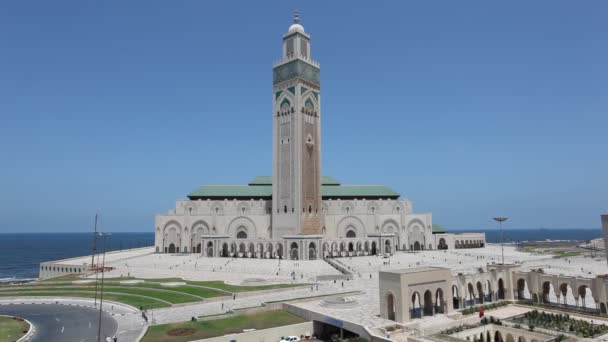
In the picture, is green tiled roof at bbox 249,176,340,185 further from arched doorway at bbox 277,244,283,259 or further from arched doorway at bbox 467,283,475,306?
arched doorway at bbox 467,283,475,306

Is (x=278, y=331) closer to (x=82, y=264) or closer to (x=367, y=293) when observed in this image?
(x=367, y=293)

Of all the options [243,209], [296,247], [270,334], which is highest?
[243,209]

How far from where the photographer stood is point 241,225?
7919cm

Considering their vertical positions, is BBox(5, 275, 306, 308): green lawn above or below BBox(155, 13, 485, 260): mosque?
below

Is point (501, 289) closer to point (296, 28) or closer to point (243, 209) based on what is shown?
point (243, 209)

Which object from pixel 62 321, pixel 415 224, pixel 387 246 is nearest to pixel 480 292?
pixel 62 321

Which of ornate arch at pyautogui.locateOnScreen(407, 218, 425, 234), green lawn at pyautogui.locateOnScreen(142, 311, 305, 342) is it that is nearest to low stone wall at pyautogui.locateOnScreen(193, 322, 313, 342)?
green lawn at pyautogui.locateOnScreen(142, 311, 305, 342)

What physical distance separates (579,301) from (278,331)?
86.0 feet

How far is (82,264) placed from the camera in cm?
6153

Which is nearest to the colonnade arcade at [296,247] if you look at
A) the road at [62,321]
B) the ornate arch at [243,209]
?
the ornate arch at [243,209]

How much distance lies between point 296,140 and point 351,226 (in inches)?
834

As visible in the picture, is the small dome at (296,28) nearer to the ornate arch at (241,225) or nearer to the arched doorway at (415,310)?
the ornate arch at (241,225)

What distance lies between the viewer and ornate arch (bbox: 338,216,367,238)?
8075cm

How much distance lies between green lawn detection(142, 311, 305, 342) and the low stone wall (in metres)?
0.84
